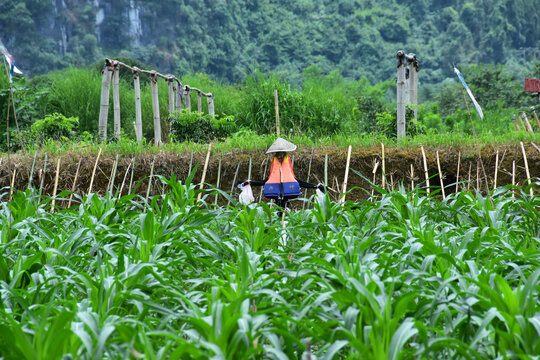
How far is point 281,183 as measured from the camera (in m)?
4.46

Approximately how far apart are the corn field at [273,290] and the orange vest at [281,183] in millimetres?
1310

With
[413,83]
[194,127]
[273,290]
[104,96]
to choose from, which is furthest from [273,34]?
[273,290]

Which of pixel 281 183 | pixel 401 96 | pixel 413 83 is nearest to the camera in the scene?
pixel 281 183

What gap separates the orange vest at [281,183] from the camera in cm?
448

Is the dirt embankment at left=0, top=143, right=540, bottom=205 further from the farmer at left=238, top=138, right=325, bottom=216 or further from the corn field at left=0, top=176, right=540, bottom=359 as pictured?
the corn field at left=0, top=176, right=540, bottom=359

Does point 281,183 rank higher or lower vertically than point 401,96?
lower

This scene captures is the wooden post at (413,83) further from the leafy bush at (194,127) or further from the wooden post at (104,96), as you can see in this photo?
the wooden post at (104,96)

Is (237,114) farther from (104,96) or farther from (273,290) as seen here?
(273,290)

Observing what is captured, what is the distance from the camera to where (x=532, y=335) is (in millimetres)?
1627

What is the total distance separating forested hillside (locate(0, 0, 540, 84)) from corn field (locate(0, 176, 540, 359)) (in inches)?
→ 1295

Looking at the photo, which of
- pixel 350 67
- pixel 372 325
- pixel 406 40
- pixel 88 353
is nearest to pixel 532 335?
pixel 372 325

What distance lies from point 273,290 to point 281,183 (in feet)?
8.19

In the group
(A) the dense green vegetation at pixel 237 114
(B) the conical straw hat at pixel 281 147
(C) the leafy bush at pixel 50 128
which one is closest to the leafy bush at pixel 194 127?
(A) the dense green vegetation at pixel 237 114

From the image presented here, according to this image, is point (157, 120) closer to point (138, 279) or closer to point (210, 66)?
point (138, 279)
